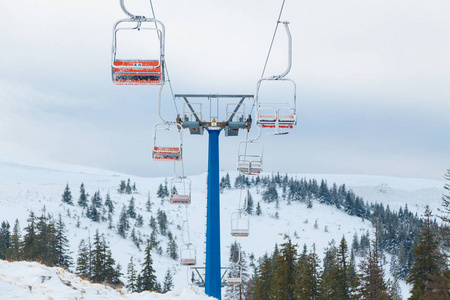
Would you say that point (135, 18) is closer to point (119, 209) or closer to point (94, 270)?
point (94, 270)

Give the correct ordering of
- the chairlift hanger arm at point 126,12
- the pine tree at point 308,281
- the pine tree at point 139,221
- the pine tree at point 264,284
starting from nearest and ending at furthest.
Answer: the chairlift hanger arm at point 126,12 < the pine tree at point 308,281 < the pine tree at point 264,284 < the pine tree at point 139,221

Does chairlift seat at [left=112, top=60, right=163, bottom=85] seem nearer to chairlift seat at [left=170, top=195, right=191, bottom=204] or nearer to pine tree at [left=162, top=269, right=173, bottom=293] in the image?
chairlift seat at [left=170, top=195, right=191, bottom=204]

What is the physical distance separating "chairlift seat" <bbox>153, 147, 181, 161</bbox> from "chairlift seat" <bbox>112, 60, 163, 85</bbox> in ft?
14.7

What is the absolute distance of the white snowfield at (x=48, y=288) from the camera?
7477 millimetres

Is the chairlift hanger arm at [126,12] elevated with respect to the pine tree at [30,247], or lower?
elevated

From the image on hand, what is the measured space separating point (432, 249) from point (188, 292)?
2059cm

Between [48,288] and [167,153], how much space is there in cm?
502

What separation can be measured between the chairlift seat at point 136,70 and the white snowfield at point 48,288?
4853mm

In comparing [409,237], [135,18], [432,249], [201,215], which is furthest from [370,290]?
[201,215]

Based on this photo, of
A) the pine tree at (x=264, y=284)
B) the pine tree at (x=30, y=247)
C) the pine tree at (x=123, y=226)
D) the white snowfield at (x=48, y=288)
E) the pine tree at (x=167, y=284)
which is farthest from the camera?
the pine tree at (x=123, y=226)

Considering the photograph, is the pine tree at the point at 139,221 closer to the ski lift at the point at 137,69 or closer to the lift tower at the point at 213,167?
the lift tower at the point at 213,167

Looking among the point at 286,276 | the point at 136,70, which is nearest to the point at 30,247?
the point at 286,276

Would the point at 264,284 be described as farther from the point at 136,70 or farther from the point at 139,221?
the point at 139,221

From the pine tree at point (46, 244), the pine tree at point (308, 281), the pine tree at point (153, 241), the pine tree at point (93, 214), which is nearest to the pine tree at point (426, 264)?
the pine tree at point (308, 281)
